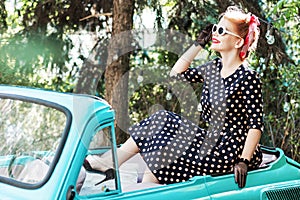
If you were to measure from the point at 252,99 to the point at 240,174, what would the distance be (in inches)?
21.4

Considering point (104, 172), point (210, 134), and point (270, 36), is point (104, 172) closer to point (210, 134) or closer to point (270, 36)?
point (210, 134)

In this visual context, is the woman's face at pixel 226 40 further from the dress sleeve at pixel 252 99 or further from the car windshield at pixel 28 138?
the car windshield at pixel 28 138

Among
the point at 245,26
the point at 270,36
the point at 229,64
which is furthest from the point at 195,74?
the point at 270,36

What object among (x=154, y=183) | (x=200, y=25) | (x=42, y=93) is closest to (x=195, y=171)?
(x=154, y=183)

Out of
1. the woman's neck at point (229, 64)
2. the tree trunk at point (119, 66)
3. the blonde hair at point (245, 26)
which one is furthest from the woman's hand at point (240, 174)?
the tree trunk at point (119, 66)

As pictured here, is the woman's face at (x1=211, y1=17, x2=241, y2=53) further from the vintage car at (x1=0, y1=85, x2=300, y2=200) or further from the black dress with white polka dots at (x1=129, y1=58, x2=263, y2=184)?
the vintage car at (x1=0, y1=85, x2=300, y2=200)

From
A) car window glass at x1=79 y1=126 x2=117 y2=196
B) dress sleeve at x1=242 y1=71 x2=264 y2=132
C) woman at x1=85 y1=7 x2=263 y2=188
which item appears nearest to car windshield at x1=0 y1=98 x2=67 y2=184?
car window glass at x1=79 y1=126 x2=117 y2=196

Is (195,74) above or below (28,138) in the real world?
above

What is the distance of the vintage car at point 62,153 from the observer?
116 inches

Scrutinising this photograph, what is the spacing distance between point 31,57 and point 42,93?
480 centimetres

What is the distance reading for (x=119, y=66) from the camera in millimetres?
7055

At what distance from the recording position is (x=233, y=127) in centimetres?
398

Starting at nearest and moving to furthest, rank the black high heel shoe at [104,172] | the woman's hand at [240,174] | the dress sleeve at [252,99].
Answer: the black high heel shoe at [104,172], the woman's hand at [240,174], the dress sleeve at [252,99]

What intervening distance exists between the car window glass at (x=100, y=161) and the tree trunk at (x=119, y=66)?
3.51m
